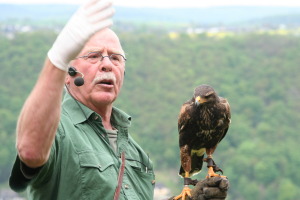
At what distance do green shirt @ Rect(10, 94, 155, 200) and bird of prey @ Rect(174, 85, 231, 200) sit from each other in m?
0.80

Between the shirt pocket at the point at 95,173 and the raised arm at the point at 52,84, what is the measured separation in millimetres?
591

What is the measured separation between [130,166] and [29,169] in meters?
1.08

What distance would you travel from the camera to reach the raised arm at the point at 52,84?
365 centimetres

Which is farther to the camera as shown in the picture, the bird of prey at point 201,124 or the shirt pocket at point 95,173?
the bird of prey at point 201,124

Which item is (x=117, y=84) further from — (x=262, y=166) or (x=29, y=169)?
(x=262, y=166)

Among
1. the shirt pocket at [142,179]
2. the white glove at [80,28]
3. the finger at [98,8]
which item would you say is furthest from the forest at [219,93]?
the finger at [98,8]

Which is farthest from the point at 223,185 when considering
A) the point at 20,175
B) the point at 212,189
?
the point at 20,175

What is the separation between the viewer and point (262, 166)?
7288 centimetres

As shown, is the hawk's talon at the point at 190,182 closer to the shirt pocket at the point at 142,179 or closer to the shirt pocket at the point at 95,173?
the shirt pocket at the point at 142,179

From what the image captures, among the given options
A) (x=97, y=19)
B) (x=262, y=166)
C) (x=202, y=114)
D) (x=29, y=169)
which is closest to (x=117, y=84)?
(x=202, y=114)

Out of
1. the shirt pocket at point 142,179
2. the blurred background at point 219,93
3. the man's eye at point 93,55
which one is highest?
the blurred background at point 219,93

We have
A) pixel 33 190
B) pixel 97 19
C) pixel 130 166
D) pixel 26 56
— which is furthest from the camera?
pixel 26 56

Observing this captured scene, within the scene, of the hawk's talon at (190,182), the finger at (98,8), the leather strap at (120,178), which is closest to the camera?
the finger at (98,8)

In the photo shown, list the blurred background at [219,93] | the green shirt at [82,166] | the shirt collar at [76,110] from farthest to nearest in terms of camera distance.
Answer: the blurred background at [219,93] < the shirt collar at [76,110] < the green shirt at [82,166]
